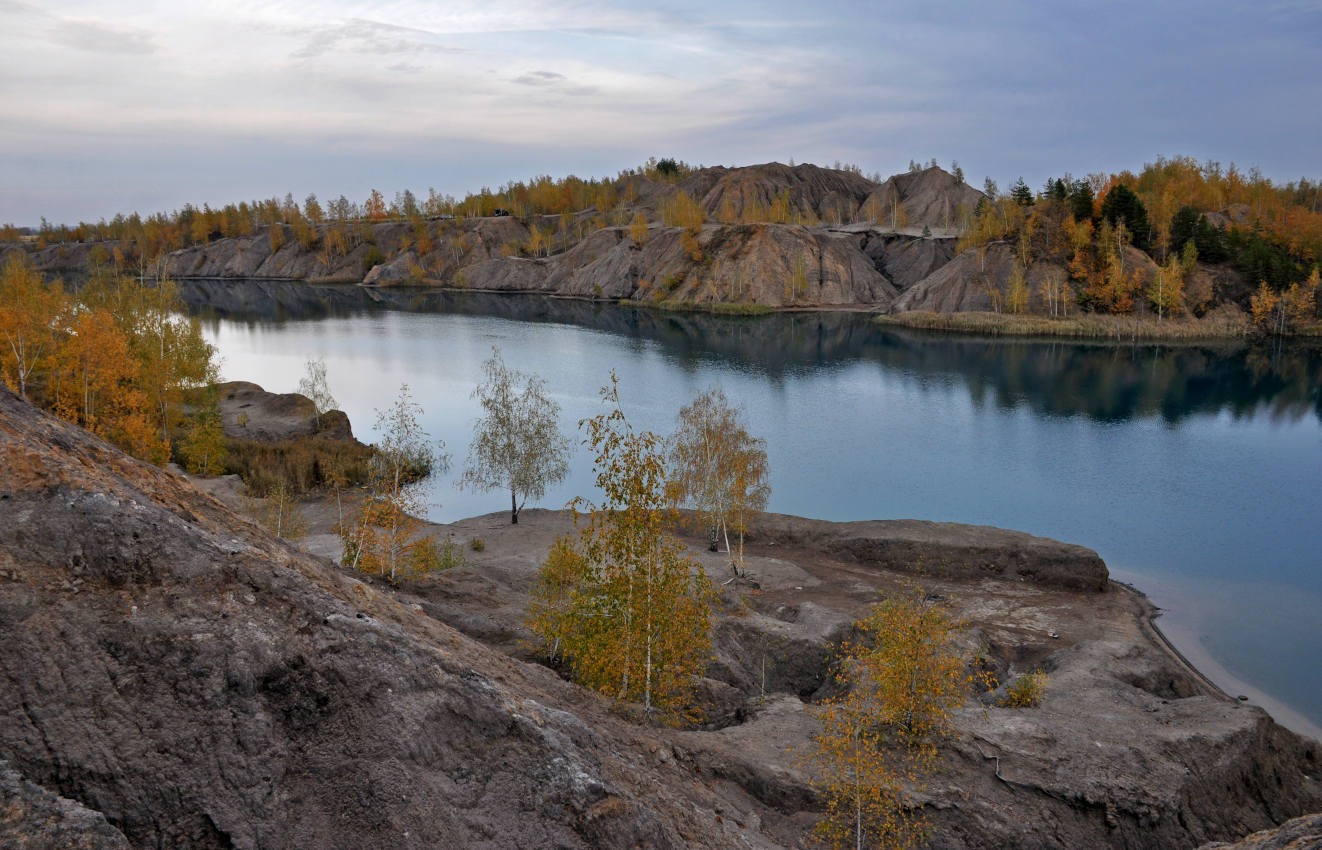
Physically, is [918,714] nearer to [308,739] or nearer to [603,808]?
[603,808]

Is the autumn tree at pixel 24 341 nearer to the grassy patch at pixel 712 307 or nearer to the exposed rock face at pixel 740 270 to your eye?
the grassy patch at pixel 712 307

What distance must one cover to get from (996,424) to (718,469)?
3949 centimetres

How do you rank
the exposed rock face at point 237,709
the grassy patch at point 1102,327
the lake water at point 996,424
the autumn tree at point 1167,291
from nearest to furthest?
the exposed rock face at point 237,709 → the lake water at point 996,424 → the grassy patch at point 1102,327 → the autumn tree at point 1167,291

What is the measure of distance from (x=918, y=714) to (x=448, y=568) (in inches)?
807

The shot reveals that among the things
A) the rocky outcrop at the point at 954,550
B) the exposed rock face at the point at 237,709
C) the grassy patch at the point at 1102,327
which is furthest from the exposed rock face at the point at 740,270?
the exposed rock face at the point at 237,709

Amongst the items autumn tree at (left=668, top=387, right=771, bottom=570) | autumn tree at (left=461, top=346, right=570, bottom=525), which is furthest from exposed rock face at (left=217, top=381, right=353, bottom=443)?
autumn tree at (left=668, top=387, right=771, bottom=570)

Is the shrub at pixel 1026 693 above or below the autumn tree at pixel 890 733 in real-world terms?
below

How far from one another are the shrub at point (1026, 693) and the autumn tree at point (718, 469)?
50.0 ft

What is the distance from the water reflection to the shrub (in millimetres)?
54875

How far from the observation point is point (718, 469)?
1545 inches

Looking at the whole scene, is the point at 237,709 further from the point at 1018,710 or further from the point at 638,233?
the point at 638,233

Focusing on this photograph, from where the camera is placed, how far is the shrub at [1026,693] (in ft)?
76.0

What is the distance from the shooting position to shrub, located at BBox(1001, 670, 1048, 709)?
2317 centimetres

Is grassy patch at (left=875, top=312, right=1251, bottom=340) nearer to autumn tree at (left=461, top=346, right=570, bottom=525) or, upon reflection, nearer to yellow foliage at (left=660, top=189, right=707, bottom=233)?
yellow foliage at (left=660, top=189, right=707, bottom=233)
